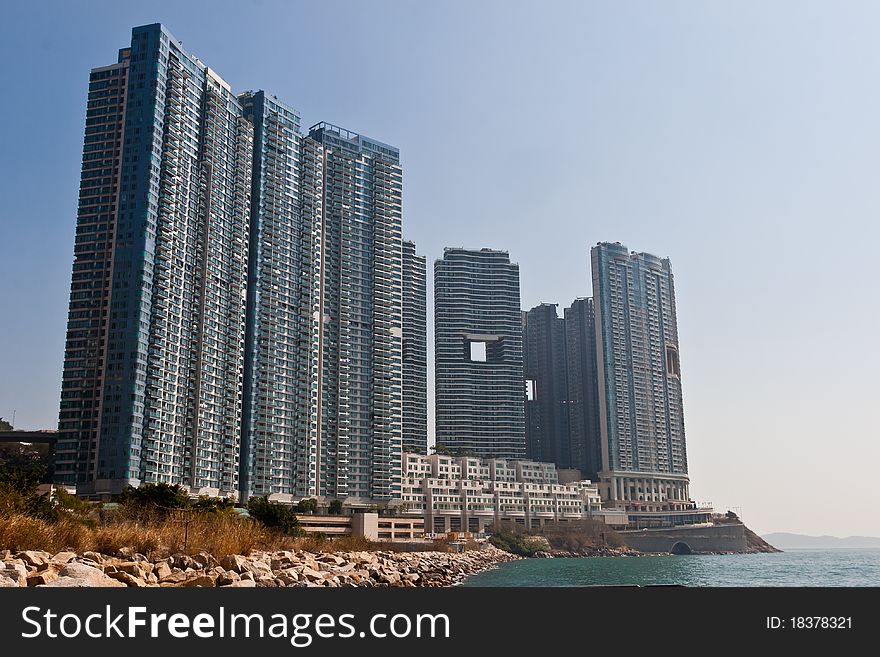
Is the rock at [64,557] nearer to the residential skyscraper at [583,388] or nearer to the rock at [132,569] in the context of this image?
the rock at [132,569]

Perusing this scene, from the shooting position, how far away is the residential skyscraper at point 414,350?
149 metres

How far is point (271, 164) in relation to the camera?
99.0 meters

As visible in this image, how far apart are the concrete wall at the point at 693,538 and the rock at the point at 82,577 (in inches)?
5477

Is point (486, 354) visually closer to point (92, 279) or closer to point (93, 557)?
point (92, 279)

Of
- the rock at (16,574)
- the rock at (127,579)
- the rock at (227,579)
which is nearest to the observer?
the rock at (16,574)

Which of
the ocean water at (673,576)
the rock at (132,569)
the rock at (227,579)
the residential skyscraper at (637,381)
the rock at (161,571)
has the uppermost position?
the residential skyscraper at (637,381)

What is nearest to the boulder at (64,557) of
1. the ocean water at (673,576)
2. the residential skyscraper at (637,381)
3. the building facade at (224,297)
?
the ocean water at (673,576)

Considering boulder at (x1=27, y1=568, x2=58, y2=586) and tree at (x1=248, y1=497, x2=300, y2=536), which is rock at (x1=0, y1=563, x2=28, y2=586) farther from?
tree at (x1=248, y1=497, x2=300, y2=536)

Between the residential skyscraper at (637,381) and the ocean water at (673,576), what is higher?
the residential skyscraper at (637,381)

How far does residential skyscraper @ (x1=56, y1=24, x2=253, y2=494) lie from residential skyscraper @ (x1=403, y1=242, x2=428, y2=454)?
6076cm

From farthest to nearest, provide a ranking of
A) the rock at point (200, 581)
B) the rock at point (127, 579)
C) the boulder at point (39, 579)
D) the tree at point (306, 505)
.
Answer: the tree at point (306, 505), the rock at point (200, 581), the rock at point (127, 579), the boulder at point (39, 579)

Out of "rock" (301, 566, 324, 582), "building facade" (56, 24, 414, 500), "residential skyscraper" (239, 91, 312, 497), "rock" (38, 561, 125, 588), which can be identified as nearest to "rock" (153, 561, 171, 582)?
"rock" (38, 561, 125, 588)

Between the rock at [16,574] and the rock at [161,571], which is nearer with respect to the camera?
the rock at [16,574]
